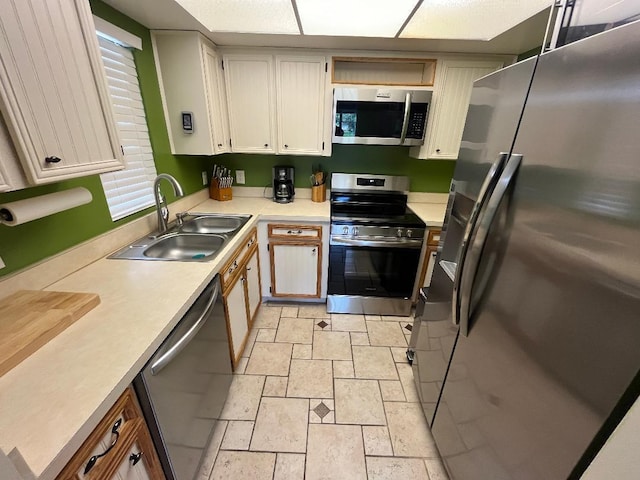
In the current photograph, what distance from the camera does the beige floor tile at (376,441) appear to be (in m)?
1.42

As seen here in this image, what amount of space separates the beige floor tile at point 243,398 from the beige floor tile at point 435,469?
0.97m

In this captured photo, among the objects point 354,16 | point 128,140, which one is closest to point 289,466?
point 128,140

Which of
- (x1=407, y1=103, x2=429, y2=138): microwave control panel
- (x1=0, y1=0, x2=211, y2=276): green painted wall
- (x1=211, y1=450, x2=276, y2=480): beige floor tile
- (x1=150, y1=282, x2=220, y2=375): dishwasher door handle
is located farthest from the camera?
(x1=407, y1=103, x2=429, y2=138): microwave control panel

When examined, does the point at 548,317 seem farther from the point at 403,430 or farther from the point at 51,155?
the point at 51,155

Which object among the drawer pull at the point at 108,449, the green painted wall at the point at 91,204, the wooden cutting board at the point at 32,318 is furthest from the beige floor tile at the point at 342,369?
the green painted wall at the point at 91,204

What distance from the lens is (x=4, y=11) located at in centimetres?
72

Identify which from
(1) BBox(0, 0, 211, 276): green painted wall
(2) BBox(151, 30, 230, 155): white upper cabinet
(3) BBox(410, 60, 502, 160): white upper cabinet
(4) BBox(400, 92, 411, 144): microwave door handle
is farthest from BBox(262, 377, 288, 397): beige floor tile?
(3) BBox(410, 60, 502, 160): white upper cabinet

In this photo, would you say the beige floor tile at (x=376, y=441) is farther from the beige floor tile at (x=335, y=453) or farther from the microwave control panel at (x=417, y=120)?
the microwave control panel at (x=417, y=120)

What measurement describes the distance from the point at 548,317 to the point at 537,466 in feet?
1.37

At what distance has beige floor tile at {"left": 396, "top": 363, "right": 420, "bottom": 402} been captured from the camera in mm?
1731

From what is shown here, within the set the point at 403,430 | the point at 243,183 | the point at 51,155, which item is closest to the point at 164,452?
the point at 51,155

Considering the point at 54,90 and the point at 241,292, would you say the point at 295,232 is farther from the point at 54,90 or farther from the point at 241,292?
the point at 54,90

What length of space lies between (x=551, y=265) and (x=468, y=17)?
1564 millimetres

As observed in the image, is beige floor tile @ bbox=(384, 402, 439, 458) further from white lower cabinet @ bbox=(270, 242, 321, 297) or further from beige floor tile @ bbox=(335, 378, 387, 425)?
white lower cabinet @ bbox=(270, 242, 321, 297)
